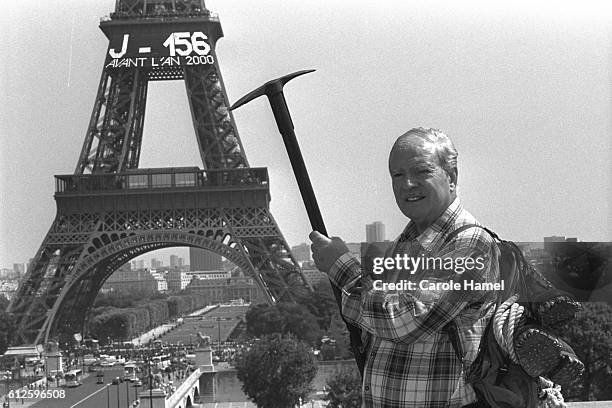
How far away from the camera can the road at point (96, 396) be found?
10.5 metres

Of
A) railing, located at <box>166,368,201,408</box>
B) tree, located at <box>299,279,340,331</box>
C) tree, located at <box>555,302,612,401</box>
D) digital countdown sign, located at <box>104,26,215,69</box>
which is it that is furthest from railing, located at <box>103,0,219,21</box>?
tree, located at <box>555,302,612,401</box>

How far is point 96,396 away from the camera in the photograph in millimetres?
10898

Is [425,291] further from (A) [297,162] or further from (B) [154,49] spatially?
(B) [154,49]

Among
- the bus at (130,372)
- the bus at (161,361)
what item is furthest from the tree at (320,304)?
the bus at (161,361)

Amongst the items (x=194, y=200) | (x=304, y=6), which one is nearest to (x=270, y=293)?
(x=194, y=200)

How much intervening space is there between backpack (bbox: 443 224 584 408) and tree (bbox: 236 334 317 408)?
992cm

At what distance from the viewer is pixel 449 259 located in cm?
119

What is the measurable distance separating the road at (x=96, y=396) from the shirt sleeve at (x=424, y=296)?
934 cm

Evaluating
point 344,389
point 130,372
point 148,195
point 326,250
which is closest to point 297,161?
point 326,250

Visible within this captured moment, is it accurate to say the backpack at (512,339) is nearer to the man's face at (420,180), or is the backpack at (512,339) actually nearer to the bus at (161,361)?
the man's face at (420,180)

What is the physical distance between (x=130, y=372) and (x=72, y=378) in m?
0.92

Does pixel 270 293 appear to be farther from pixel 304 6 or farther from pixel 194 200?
pixel 304 6

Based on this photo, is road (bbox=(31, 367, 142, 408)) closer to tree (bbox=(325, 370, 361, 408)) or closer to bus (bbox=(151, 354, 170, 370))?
bus (bbox=(151, 354, 170, 370))

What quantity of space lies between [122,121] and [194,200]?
147 cm
